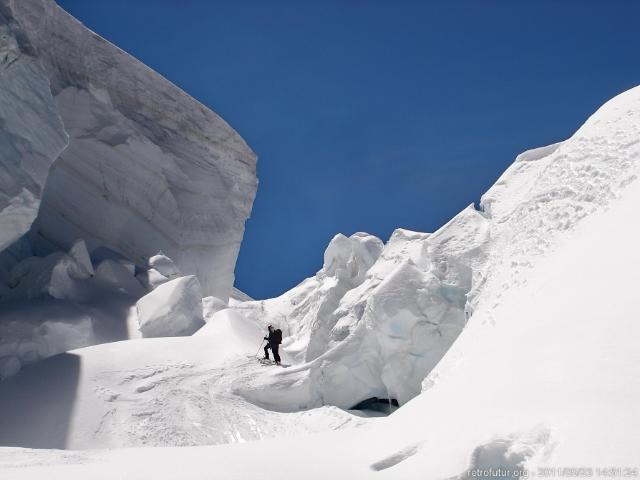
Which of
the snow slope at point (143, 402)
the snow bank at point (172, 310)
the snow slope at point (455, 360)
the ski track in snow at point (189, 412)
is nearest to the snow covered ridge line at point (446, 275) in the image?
the snow slope at point (455, 360)

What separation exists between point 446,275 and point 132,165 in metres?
14.6

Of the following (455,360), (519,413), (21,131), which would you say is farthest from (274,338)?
(519,413)

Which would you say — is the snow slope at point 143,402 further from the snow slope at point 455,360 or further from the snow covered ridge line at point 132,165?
the snow covered ridge line at point 132,165

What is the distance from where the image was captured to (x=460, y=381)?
5332 millimetres

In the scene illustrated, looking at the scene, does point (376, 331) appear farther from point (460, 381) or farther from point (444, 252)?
point (460, 381)

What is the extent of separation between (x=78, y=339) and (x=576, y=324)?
12.7m

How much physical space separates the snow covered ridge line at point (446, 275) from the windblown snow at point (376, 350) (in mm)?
39

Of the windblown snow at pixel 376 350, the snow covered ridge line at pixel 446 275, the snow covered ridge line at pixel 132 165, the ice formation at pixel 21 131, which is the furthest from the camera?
the snow covered ridge line at pixel 132 165

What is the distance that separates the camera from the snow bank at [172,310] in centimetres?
1619

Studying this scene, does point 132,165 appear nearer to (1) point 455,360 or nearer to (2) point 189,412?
(2) point 189,412

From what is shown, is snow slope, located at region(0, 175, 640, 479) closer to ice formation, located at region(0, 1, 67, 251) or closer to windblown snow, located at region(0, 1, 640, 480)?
windblown snow, located at region(0, 1, 640, 480)

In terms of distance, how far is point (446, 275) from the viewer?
39.9ft

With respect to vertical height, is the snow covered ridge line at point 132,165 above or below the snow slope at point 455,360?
above

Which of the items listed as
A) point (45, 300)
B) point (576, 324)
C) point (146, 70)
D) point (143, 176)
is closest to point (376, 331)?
point (576, 324)
